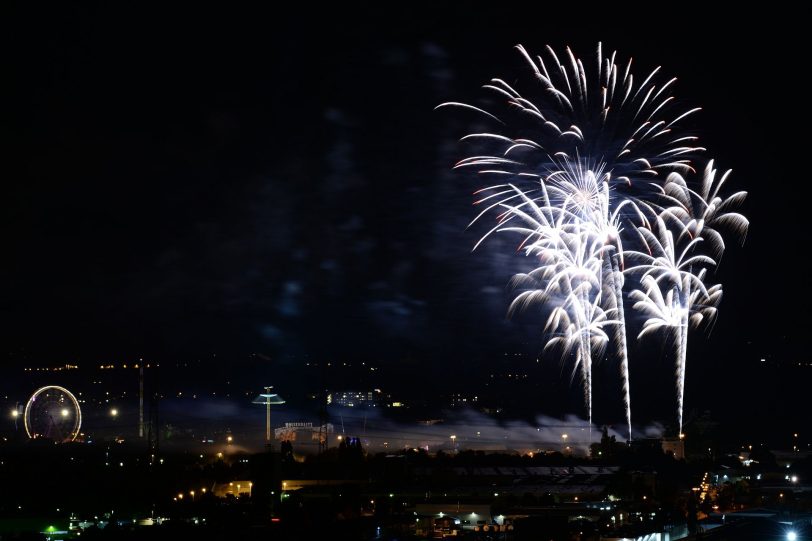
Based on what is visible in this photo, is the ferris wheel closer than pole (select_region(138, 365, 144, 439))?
Yes

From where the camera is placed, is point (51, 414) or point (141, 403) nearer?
point (51, 414)

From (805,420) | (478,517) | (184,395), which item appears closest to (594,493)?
(478,517)

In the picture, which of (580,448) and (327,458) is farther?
(580,448)

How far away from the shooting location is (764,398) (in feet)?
205

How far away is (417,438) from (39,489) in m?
31.7

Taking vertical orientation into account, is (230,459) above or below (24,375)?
below

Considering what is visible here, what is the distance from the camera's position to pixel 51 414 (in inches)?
1560

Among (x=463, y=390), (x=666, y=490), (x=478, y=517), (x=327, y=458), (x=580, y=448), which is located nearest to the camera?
(x=478, y=517)

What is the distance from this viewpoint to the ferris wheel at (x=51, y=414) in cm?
3912

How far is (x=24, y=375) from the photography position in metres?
59.0

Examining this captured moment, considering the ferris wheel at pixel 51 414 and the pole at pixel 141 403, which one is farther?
the pole at pixel 141 403

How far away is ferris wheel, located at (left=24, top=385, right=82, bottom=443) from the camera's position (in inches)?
1540

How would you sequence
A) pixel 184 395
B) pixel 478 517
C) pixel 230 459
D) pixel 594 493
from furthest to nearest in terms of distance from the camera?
1. pixel 184 395
2. pixel 230 459
3. pixel 594 493
4. pixel 478 517

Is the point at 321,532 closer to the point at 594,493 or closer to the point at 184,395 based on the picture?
the point at 594,493
